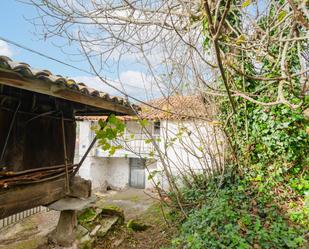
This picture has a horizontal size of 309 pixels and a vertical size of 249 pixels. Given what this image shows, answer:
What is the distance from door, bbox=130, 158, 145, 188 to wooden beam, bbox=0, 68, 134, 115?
12.7 metres

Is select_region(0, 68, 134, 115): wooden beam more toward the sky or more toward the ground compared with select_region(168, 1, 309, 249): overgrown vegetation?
more toward the sky

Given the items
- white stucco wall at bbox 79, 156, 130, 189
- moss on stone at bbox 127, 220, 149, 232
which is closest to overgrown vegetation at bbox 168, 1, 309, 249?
moss on stone at bbox 127, 220, 149, 232

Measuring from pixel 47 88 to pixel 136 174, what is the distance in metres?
14.1

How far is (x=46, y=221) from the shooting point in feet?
25.6

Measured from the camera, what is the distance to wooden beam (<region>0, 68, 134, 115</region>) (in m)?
2.15

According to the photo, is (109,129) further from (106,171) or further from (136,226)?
(106,171)

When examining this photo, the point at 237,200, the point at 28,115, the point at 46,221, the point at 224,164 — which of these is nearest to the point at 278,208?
the point at 237,200

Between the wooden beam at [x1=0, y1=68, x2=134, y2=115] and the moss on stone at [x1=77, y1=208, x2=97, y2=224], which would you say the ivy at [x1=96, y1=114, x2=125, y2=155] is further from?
the moss on stone at [x1=77, y1=208, x2=97, y2=224]

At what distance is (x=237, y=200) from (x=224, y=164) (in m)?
0.98

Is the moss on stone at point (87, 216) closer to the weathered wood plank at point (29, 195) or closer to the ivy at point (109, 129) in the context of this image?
the weathered wood plank at point (29, 195)

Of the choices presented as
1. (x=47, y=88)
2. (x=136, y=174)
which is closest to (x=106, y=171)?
(x=136, y=174)

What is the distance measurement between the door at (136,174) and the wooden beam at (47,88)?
1274 centimetres

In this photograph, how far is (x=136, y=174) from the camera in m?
16.2

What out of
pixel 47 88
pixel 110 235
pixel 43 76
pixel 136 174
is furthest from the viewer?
pixel 136 174
